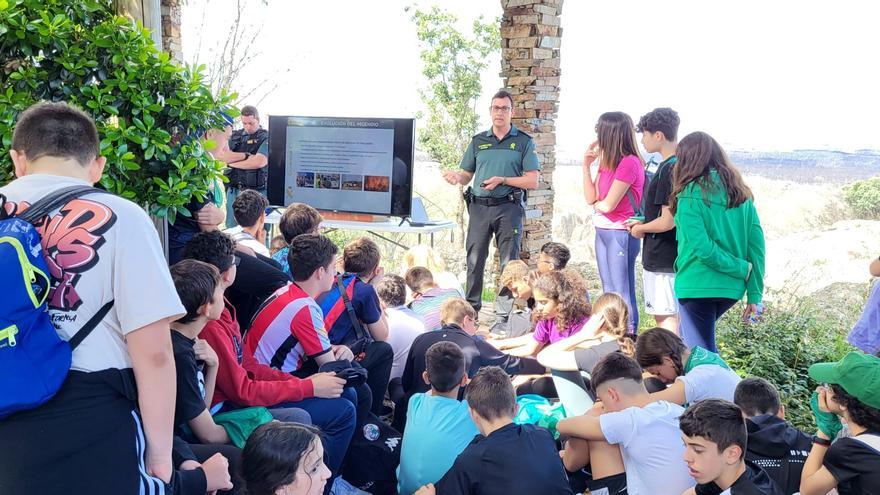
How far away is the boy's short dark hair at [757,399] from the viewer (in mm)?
3277

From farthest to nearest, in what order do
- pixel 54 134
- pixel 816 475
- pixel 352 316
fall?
pixel 352 316 → pixel 816 475 → pixel 54 134

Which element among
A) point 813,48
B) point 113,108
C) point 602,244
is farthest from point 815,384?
point 813,48

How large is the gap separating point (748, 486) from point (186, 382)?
2.02m

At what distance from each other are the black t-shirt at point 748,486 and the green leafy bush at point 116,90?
2447 millimetres

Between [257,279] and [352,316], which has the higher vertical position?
[257,279]

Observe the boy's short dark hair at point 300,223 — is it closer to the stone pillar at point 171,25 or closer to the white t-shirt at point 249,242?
the white t-shirt at point 249,242

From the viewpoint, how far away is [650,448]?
10.0 feet

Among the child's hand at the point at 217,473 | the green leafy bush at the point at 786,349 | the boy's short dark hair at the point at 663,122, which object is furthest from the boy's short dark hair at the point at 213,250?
the green leafy bush at the point at 786,349

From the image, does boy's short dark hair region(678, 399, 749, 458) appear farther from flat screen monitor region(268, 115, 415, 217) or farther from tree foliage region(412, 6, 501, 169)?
tree foliage region(412, 6, 501, 169)

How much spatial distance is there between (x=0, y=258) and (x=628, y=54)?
138 feet

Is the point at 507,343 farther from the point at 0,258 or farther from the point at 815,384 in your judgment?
the point at 0,258

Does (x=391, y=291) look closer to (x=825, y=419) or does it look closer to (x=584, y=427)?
(x=584, y=427)

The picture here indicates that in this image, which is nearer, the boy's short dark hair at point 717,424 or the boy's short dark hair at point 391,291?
the boy's short dark hair at point 717,424

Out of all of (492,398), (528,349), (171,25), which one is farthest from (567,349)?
(171,25)
